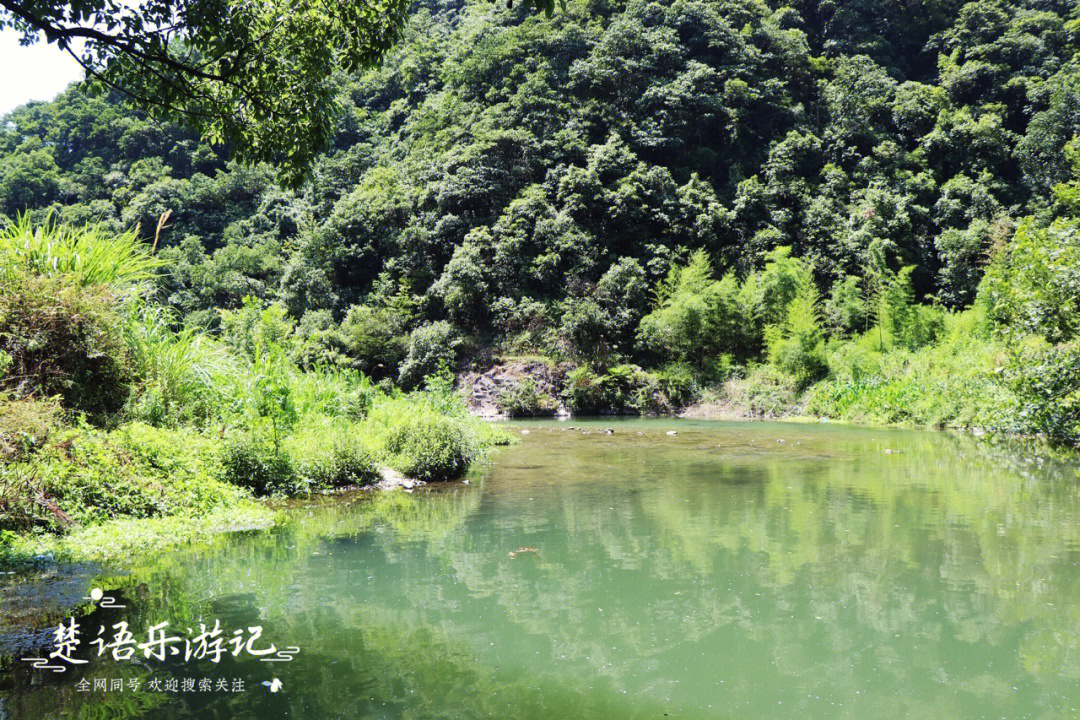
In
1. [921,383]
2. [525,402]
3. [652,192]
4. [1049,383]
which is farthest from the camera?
[652,192]

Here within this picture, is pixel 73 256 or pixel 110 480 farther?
pixel 73 256

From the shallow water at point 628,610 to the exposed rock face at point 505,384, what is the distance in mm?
19741

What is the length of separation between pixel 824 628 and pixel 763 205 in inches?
1312

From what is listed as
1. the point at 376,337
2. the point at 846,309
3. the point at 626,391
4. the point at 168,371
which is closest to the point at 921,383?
the point at 846,309

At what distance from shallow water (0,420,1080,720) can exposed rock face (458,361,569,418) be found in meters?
19.7

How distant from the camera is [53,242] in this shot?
7.46m

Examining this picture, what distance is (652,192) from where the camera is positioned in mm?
35094

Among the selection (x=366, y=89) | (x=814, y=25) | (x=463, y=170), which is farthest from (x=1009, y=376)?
(x=366, y=89)

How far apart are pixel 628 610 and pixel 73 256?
699 centimetres

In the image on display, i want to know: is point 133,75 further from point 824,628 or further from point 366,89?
point 366,89

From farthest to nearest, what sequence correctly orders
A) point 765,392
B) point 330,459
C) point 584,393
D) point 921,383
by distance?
point 584,393, point 765,392, point 921,383, point 330,459

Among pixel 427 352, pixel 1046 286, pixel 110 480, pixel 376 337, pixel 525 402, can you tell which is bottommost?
pixel 525 402

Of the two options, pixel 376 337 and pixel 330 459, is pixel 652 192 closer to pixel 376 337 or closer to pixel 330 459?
pixel 376 337

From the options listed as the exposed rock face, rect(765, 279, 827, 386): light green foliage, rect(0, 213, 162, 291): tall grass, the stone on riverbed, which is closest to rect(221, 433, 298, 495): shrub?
the stone on riverbed
